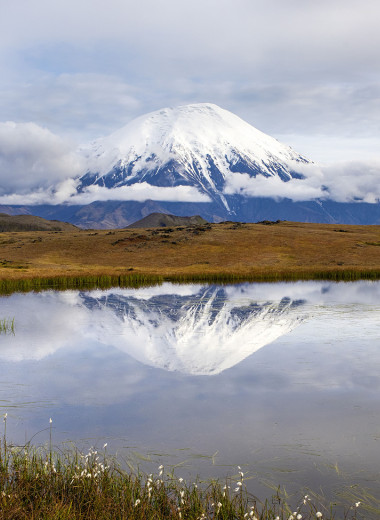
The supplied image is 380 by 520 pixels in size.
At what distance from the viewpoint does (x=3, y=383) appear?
1945cm

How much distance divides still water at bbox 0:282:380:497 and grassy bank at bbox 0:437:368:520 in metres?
0.85

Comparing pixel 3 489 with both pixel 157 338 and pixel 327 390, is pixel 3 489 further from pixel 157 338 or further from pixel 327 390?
pixel 157 338

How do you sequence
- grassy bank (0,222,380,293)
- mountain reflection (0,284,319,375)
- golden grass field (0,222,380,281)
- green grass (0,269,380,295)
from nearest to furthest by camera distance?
mountain reflection (0,284,319,375) → green grass (0,269,380,295) → grassy bank (0,222,380,293) → golden grass field (0,222,380,281)

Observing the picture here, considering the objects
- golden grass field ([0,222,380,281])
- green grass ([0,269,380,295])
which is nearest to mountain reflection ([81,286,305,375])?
green grass ([0,269,380,295])

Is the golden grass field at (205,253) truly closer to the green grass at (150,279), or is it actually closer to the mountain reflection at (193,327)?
the green grass at (150,279)

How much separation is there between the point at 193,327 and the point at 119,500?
2312 cm

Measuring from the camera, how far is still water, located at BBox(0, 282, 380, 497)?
12688 millimetres

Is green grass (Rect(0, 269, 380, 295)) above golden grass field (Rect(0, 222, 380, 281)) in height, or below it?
below

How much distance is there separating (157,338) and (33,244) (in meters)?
102

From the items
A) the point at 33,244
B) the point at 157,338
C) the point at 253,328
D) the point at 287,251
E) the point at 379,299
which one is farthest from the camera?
the point at 33,244

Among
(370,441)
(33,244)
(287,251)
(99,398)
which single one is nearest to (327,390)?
(370,441)

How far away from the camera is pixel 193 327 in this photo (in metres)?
33.0

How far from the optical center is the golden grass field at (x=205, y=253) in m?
81.0

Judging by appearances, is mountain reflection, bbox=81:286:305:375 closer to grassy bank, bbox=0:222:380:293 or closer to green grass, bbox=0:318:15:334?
green grass, bbox=0:318:15:334
